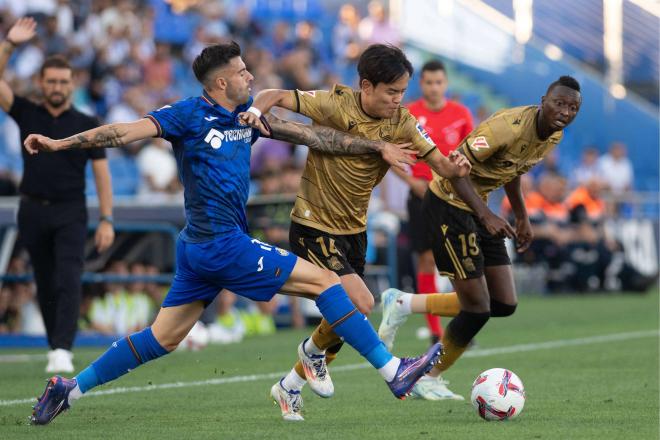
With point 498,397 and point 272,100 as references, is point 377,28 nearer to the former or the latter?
point 272,100

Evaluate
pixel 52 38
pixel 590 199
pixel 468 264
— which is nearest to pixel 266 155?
pixel 52 38

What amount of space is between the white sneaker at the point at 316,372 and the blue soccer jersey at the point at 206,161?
40.0 inches

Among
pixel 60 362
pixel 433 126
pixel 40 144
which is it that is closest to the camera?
pixel 40 144

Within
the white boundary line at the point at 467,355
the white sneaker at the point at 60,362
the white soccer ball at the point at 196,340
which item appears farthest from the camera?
the white soccer ball at the point at 196,340

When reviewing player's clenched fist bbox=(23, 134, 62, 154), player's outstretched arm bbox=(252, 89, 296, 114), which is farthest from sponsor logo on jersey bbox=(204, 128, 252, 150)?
player's clenched fist bbox=(23, 134, 62, 154)

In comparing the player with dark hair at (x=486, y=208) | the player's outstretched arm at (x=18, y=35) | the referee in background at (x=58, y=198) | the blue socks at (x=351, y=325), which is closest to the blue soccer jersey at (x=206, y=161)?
the blue socks at (x=351, y=325)

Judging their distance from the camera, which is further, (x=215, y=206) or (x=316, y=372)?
(x=316, y=372)

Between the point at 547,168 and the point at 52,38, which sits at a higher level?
the point at 52,38

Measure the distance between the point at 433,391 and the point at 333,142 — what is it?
6.45 feet

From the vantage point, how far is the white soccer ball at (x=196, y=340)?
42.0 feet

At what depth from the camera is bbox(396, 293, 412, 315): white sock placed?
30.2 feet

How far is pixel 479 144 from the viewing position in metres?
7.91

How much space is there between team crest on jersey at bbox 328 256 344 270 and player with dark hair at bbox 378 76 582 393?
0.85m

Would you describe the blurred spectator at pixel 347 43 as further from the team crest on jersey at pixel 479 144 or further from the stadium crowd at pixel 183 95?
the team crest on jersey at pixel 479 144
